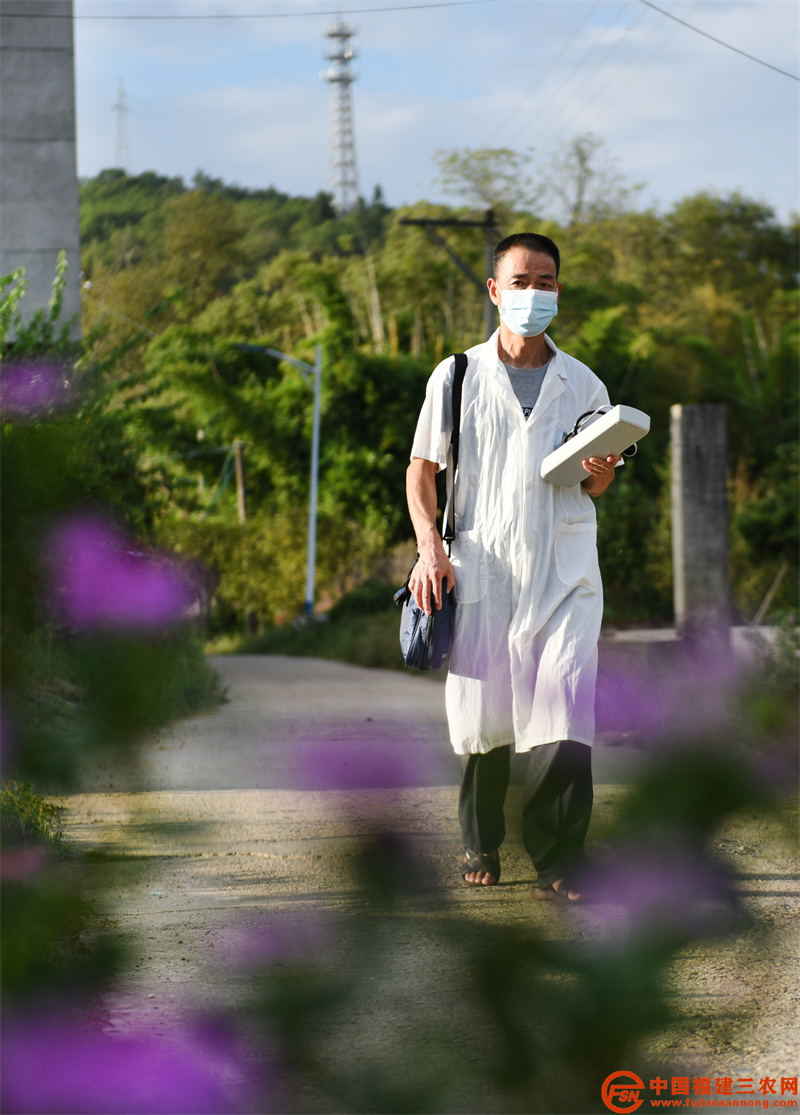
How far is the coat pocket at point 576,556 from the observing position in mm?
3168

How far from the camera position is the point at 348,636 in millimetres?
18547

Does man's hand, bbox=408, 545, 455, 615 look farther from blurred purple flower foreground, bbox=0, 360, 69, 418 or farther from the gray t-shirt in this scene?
blurred purple flower foreground, bbox=0, 360, 69, 418

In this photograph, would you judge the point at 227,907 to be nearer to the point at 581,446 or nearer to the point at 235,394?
the point at 581,446

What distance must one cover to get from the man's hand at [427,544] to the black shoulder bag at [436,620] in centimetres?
3

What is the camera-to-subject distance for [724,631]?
7312 millimetres

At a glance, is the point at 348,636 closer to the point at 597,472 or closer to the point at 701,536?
the point at 701,536

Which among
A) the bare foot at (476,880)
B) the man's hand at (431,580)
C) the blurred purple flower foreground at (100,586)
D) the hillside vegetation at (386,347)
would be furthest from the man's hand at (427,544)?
the hillside vegetation at (386,347)

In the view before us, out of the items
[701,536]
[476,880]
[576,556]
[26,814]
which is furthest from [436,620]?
[701,536]

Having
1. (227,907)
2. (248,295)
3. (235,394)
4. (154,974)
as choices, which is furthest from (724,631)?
(248,295)

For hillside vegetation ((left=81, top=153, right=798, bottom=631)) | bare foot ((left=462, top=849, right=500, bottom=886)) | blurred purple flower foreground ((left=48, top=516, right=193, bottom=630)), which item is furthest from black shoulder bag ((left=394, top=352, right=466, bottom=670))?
hillside vegetation ((left=81, top=153, right=798, bottom=631))

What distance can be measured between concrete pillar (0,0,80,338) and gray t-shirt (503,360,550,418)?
548 centimetres

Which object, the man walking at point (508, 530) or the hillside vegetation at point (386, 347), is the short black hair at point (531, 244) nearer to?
the man walking at point (508, 530)

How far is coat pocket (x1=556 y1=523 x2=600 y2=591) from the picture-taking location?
10.4 feet

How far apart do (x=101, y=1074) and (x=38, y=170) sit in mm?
8725
